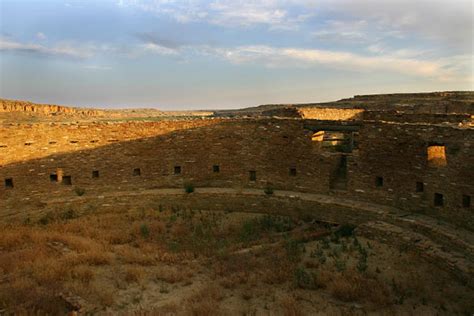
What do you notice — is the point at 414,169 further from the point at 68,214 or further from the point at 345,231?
the point at 68,214

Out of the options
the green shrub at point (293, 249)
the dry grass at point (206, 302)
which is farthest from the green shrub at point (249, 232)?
the dry grass at point (206, 302)

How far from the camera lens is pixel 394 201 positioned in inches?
471

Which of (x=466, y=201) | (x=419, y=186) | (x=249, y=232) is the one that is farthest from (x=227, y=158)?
(x=466, y=201)

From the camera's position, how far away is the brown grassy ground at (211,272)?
7598mm

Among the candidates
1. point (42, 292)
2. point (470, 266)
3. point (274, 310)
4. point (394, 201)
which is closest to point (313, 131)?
point (394, 201)

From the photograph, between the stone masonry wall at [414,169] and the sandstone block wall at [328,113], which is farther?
the sandstone block wall at [328,113]

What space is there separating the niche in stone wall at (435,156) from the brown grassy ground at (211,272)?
116 inches

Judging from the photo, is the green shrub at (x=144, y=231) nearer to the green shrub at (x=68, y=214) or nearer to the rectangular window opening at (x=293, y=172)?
the green shrub at (x=68, y=214)

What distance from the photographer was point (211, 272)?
9.31m

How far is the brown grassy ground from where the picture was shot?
24.9ft

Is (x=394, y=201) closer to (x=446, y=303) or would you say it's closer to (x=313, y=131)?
(x=313, y=131)

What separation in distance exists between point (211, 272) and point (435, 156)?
25.1 feet

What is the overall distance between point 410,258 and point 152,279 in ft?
20.8

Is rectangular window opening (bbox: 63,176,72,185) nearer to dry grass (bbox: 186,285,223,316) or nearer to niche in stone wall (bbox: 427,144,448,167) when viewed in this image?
dry grass (bbox: 186,285,223,316)
